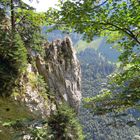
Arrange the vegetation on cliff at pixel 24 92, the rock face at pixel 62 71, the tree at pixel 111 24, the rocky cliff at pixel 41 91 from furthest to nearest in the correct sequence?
1. the rock face at pixel 62 71
2. the rocky cliff at pixel 41 91
3. the vegetation on cliff at pixel 24 92
4. the tree at pixel 111 24

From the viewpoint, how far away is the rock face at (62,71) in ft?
115

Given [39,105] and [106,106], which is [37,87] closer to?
[39,105]

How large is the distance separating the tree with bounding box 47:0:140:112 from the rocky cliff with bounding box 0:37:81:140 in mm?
10749

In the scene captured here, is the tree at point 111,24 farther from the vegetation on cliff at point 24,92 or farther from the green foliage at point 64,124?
the green foliage at point 64,124

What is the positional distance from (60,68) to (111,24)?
2487cm

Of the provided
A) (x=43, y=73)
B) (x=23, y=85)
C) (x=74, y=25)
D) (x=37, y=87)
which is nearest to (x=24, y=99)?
(x=23, y=85)

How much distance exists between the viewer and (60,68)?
37000 mm

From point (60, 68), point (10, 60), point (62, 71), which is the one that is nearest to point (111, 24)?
point (10, 60)

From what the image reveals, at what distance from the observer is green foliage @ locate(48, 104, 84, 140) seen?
105ft

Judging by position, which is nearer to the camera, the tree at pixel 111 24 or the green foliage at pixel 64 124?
the tree at pixel 111 24

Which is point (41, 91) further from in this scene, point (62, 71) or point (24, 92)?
point (62, 71)

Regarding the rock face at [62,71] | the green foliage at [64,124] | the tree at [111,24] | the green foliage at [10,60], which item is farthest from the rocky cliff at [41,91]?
the tree at [111,24]

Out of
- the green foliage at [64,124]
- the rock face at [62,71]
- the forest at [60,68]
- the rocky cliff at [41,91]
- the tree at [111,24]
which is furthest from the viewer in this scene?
the rock face at [62,71]

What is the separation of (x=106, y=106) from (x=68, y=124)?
20468mm
